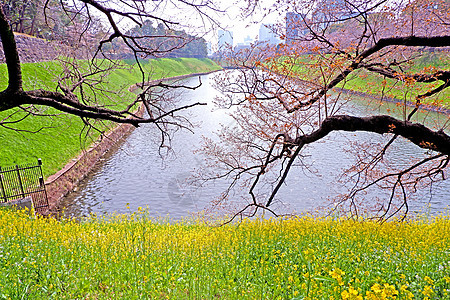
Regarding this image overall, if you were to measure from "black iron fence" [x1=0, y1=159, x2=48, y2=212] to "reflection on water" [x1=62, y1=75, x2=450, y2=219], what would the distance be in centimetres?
127

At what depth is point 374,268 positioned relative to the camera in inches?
173

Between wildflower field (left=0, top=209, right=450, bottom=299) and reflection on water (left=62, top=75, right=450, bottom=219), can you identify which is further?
reflection on water (left=62, top=75, right=450, bottom=219)

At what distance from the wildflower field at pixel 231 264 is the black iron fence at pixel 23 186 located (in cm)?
337

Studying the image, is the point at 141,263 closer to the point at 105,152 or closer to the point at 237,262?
the point at 237,262

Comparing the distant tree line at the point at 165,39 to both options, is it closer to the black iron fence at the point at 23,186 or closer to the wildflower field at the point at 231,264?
the wildflower field at the point at 231,264

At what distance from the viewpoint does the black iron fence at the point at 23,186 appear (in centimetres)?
1015

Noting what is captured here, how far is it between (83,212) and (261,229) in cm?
817

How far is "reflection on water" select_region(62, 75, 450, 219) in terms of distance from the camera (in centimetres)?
1252

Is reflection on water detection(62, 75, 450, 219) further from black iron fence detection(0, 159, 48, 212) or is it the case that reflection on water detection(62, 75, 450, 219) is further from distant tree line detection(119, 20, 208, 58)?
distant tree line detection(119, 20, 208, 58)

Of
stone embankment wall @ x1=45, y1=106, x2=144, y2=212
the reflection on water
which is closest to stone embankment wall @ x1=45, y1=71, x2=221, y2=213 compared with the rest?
stone embankment wall @ x1=45, y1=106, x2=144, y2=212

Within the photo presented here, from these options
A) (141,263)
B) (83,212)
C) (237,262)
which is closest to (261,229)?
(237,262)

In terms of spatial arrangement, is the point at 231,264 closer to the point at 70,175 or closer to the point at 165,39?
the point at 165,39

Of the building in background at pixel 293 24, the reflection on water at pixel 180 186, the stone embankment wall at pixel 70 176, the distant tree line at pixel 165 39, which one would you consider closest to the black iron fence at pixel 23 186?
the stone embankment wall at pixel 70 176

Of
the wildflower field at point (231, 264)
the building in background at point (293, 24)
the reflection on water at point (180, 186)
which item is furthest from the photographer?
the reflection on water at point (180, 186)
